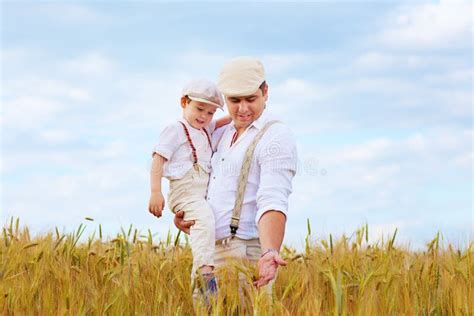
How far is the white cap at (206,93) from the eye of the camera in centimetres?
346

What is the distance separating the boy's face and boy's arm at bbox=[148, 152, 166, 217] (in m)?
0.24

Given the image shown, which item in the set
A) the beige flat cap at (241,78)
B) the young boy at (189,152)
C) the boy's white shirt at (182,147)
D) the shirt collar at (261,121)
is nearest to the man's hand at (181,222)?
the young boy at (189,152)

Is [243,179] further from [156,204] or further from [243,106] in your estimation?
[156,204]

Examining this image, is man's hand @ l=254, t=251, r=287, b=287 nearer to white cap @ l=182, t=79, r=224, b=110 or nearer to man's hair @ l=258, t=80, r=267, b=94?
man's hair @ l=258, t=80, r=267, b=94

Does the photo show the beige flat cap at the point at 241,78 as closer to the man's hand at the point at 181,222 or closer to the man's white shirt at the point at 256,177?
the man's white shirt at the point at 256,177

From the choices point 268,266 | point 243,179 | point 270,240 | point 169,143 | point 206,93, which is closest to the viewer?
point 268,266

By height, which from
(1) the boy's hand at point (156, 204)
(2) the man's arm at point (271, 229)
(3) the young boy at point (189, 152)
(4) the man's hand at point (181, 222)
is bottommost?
(2) the man's arm at point (271, 229)

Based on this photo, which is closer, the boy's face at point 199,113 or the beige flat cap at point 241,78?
the beige flat cap at point 241,78

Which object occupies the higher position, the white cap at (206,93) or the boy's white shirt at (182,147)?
the white cap at (206,93)

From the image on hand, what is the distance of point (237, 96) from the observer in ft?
10.3

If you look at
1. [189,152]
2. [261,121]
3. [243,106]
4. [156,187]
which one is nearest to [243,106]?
[243,106]

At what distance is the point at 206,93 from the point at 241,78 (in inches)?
15.4

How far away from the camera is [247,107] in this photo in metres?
3.15

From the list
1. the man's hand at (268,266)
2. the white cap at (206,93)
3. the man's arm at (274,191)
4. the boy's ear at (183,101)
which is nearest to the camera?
the man's hand at (268,266)
